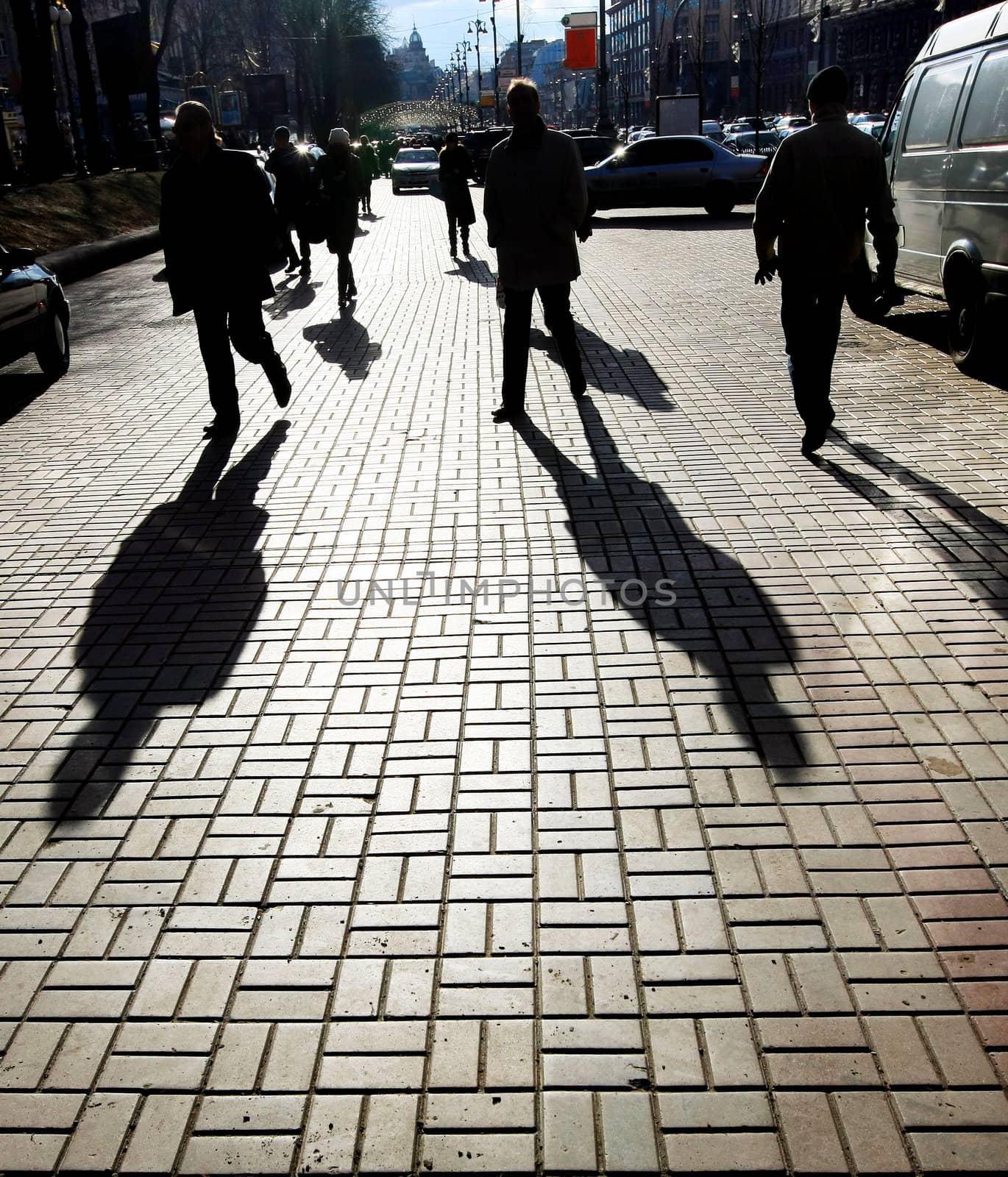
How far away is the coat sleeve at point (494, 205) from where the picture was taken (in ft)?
24.9

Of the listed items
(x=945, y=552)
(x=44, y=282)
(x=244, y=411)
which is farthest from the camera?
(x=44, y=282)

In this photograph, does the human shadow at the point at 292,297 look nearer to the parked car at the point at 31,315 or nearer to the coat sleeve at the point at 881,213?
the parked car at the point at 31,315

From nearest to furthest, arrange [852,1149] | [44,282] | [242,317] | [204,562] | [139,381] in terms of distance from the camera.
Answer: [852,1149], [204,562], [242,317], [139,381], [44,282]

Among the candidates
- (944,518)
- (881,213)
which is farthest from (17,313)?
(944,518)

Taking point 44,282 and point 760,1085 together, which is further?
point 44,282

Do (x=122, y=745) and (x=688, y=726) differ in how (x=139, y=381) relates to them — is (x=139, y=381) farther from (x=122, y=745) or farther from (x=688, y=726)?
(x=688, y=726)

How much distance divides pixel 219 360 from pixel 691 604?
13.5 ft

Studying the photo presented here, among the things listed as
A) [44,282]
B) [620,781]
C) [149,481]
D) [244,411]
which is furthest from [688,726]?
[44,282]

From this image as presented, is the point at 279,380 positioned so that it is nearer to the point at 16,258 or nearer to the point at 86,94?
the point at 16,258

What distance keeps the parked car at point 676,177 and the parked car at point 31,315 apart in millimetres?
14867

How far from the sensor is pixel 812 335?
6469 millimetres

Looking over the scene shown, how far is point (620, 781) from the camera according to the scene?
11.2ft

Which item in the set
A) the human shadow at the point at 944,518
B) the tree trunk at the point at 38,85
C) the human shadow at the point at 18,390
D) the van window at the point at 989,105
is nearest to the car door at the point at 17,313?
the human shadow at the point at 18,390

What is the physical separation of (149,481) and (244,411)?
172 centimetres
